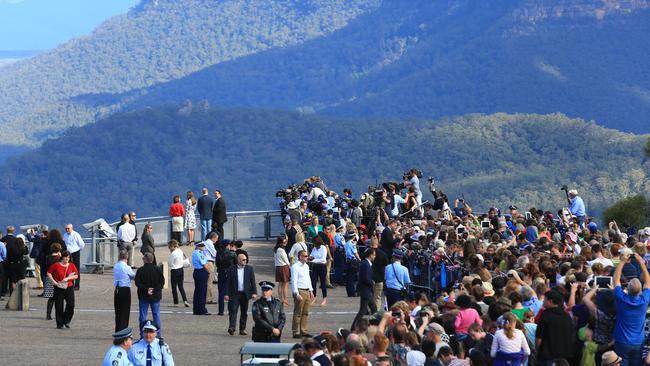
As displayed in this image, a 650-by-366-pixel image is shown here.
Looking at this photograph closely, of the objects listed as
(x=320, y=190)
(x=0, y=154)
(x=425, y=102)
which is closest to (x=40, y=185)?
(x=0, y=154)

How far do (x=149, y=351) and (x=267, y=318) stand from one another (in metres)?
3.89

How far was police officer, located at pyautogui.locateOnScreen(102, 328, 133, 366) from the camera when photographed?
49.0ft

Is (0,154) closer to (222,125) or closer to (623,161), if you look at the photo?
(222,125)

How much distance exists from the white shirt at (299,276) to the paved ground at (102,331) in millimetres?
824

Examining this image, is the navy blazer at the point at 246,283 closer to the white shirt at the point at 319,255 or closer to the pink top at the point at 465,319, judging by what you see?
the white shirt at the point at 319,255

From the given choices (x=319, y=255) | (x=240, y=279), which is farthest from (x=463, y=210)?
(x=240, y=279)

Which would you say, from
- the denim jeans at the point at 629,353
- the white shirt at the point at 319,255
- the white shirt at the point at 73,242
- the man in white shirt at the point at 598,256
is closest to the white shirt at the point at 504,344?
the denim jeans at the point at 629,353

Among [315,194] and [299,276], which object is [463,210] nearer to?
[315,194]

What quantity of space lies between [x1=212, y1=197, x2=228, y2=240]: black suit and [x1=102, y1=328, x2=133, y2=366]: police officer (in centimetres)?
1981

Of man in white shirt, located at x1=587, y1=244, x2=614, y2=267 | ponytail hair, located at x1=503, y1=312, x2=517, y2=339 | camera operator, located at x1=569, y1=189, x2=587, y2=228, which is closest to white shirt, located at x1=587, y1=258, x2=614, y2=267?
man in white shirt, located at x1=587, y1=244, x2=614, y2=267

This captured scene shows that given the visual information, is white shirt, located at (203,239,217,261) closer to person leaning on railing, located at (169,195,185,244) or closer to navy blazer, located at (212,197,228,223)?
navy blazer, located at (212,197,228,223)

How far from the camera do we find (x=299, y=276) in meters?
22.4

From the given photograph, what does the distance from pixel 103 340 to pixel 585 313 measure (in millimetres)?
8779

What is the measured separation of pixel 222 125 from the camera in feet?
541
